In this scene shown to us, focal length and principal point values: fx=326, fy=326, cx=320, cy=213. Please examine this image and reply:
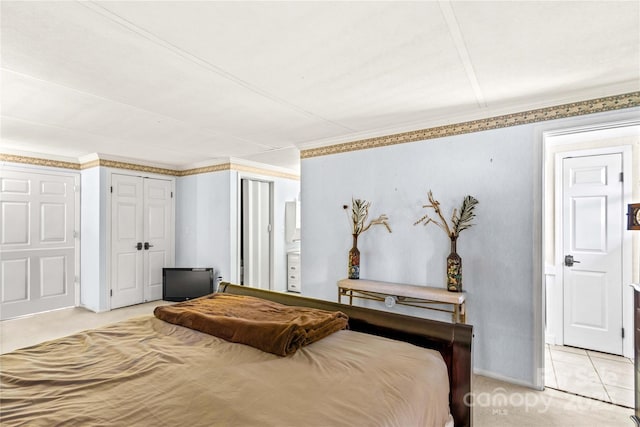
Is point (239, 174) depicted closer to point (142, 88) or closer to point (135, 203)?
point (135, 203)

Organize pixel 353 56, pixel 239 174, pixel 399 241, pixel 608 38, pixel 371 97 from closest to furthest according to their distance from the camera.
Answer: pixel 608 38, pixel 353 56, pixel 371 97, pixel 399 241, pixel 239 174

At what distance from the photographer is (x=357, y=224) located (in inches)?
140

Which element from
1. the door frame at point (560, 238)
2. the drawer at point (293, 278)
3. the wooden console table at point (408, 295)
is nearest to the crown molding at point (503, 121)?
the door frame at point (560, 238)

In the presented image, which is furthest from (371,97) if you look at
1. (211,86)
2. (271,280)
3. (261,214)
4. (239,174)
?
(271,280)

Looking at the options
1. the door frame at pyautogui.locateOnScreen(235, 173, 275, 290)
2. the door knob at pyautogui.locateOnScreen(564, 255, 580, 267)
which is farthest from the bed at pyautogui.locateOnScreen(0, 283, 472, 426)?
the door frame at pyautogui.locateOnScreen(235, 173, 275, 290)

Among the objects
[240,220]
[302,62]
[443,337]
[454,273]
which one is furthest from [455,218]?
[240,220]

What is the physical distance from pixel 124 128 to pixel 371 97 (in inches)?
101

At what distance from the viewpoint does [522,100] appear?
2.61 meters

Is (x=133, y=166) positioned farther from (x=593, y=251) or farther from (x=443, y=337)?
(x=593, y=251)

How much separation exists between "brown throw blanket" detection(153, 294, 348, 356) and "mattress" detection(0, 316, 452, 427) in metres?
0.05

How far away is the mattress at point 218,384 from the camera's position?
112 centimetres

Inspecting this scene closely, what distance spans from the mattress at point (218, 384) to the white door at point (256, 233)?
3.59 m

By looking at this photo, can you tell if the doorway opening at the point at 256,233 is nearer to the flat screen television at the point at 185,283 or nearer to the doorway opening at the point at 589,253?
the flat screen television at the point at 185,283

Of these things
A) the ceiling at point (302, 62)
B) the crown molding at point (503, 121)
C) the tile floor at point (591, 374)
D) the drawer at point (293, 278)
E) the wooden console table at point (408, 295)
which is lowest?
the tile floor at point (591, 374)
